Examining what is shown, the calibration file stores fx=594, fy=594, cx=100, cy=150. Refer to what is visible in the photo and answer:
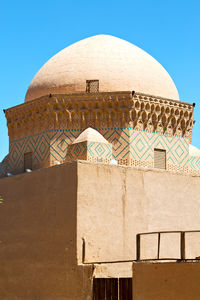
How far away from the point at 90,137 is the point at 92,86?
146cm

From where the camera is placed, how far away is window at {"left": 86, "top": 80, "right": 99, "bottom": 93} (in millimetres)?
13281

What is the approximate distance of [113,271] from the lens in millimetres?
9320

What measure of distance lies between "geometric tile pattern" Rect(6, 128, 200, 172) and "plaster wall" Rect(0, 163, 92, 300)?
201cm

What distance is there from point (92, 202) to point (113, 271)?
3.76 ft

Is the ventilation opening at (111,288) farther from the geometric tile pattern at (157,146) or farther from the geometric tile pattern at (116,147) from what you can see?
the geometric tile pattern at (157,146)

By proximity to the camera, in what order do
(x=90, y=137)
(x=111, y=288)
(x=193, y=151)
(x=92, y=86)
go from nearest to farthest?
(x=111, y=288)
(x=90, y=137)
(x=92, y=86)
(x=193, y=151)

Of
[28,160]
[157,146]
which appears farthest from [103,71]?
[28,160]

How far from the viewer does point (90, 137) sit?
40.9 ft

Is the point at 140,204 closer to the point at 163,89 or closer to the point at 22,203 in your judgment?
the point at 22,203

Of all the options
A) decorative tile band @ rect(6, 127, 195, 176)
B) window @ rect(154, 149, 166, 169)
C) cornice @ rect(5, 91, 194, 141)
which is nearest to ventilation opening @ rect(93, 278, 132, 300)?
decorative tile band @ rect(6, 127, 195, 176)

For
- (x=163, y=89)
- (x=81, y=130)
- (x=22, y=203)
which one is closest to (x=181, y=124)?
(x=163, y=89)

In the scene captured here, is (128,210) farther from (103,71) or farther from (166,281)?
(103,71)

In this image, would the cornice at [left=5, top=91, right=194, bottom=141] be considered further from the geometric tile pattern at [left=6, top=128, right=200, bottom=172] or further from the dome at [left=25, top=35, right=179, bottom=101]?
the dome at [left=25, top=35, right=179, bottom=101]

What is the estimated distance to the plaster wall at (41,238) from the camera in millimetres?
9406
